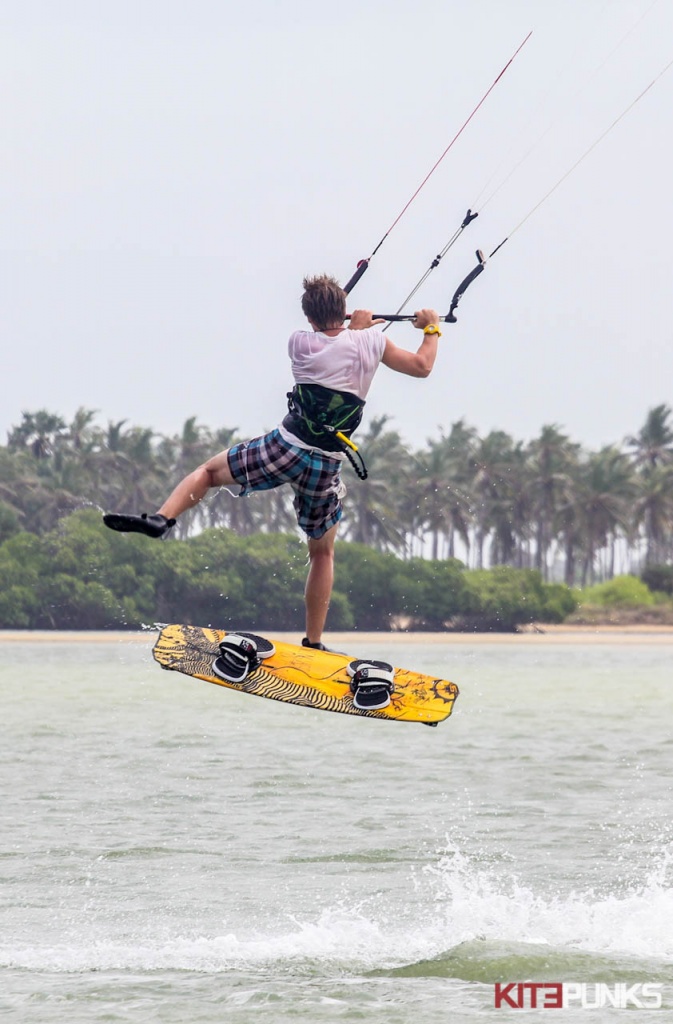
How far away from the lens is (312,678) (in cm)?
1144

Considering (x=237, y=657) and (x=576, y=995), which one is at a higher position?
(x=237, y=657)

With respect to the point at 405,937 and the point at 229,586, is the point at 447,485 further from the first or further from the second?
the point at 405,937

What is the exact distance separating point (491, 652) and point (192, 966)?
269ft

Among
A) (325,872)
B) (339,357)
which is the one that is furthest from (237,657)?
(325,872)

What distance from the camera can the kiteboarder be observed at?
10.0 m

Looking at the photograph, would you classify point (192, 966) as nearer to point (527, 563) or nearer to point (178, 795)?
point (178, 795)

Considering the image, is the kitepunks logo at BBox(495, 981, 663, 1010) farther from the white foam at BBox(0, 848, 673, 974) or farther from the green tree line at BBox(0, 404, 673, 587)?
the green tree line at BBox(0, 404, 673, 587)

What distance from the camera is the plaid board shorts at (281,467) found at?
1026 cm

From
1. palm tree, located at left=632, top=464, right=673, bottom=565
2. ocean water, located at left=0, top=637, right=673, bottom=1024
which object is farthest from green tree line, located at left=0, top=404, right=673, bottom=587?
ocean water, located at left=0, top=637, right=673, bottom=1024

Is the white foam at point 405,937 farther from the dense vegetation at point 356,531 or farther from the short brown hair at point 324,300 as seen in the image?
the dense vegetation at point 356,531

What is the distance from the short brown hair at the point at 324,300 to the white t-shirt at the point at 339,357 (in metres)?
0.10

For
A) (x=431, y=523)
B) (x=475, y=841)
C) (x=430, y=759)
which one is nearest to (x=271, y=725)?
(x=430, y=759)

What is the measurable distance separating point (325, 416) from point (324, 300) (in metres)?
0.76

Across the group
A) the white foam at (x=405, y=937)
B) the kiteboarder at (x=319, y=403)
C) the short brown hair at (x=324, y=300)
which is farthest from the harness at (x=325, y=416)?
the white foam at (x=405, y=937)
